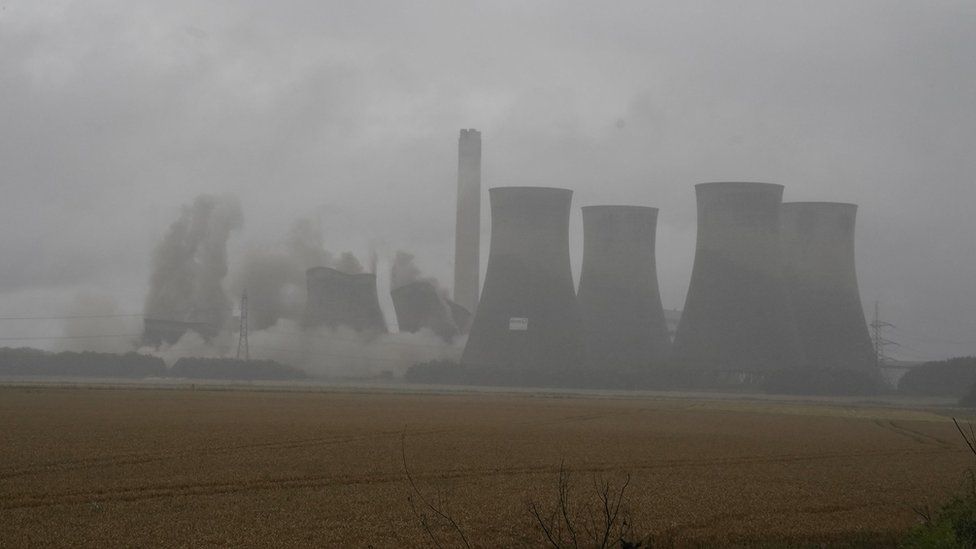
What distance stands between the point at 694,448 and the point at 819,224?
26.6 meters

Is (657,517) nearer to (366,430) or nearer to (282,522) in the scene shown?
(282,522)

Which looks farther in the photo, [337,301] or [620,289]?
[337,301]

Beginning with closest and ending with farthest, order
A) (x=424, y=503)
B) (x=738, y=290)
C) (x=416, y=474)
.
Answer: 1. (x=424, y=503)
2. (x=416, y=474)
3. (x=738, y=290)

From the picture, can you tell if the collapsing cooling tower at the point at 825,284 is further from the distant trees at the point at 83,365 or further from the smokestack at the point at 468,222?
the distant trees at the point at 83,365

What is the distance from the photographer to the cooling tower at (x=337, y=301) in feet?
155

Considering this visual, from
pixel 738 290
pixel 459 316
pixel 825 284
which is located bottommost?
pixel 738 290

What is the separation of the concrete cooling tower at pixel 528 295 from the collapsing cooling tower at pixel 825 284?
341 inches

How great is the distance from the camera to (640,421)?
20.9 m

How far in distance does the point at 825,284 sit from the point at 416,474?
31.5 meters

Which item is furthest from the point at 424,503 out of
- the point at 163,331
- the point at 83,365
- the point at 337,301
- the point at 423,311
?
the point at 163,331

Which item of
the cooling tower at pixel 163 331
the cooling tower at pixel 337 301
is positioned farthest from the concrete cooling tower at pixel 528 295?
the cooling tower at pixel 163 331

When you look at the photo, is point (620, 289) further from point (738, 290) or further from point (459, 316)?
point (459, 316)

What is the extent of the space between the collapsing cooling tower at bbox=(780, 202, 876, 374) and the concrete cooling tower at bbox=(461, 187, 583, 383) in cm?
866

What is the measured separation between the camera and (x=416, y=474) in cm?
1106
